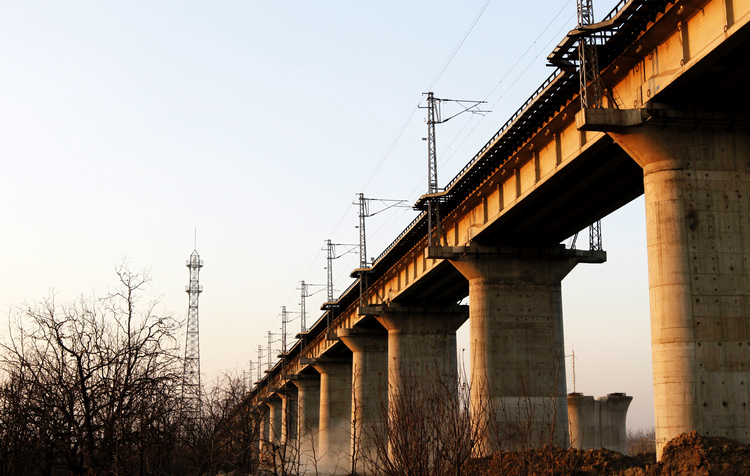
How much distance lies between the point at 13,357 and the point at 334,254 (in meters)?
74.8

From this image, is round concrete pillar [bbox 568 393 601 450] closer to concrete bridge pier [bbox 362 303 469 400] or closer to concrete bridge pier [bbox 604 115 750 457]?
concrete bridge pier [bbox 362 303 469 400]

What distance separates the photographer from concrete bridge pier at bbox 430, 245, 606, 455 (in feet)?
137

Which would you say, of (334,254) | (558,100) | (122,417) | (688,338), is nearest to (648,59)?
(558,100)

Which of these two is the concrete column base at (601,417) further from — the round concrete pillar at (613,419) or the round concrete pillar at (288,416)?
the round concrete pillar at (288,416)

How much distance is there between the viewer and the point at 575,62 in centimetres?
2945

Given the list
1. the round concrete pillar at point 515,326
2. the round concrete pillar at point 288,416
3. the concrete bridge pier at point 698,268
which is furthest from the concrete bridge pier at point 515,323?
the concrete bridge pier at point 698,268

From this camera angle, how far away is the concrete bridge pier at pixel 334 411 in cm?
8075

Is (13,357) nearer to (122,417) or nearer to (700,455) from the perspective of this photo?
(122,417)

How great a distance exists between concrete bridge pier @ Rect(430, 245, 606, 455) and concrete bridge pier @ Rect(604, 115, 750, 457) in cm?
1621

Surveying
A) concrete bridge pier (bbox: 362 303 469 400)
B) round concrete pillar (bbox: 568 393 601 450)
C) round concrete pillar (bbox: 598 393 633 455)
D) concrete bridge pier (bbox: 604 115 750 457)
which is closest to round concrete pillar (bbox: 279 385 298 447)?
concrete bridge pier (bbox: 362 303 469 400)

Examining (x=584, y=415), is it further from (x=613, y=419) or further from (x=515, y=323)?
(x=515, y=323)

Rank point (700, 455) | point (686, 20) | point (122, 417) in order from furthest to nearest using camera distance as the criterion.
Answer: point (686, 20)
point (700, 455)
point (122, 417)

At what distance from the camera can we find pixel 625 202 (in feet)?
124

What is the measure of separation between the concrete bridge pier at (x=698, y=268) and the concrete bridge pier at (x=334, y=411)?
182 feet
